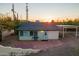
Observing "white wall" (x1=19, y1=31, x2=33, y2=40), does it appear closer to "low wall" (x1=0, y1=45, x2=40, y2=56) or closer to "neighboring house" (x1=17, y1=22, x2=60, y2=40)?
"neighboring house" (x1=17, y1=22, x2=60, y2=40)

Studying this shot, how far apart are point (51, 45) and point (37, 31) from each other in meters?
0.28

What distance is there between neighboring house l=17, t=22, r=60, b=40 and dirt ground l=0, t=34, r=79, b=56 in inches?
2.8

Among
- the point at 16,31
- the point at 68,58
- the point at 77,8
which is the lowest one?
the point at 68,58

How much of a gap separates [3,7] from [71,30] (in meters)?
0.99

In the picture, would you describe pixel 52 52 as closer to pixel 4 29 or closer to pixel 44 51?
pixel 44 51

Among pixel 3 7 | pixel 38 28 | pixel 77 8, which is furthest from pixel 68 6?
pixel 3 7

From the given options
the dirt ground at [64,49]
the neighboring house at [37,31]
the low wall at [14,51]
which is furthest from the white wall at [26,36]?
the dirt ground at [64,49]

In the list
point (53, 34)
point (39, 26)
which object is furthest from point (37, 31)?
point (53, 34)

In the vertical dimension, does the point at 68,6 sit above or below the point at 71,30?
above

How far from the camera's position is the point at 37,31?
16.8 ft

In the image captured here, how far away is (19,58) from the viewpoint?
5137 millimetres

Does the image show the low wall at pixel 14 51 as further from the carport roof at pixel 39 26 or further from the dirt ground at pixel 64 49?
the carport roof at pixel 39 26

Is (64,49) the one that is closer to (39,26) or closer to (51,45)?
(51,45)

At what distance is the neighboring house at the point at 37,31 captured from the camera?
510 cm
